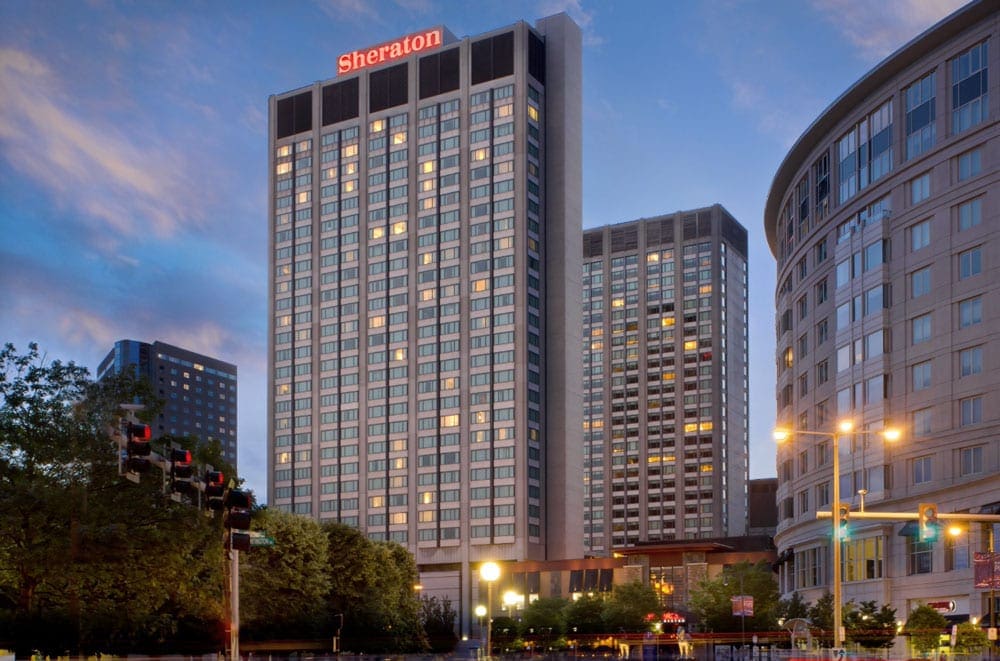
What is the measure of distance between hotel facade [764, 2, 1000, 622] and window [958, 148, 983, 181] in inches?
3.6

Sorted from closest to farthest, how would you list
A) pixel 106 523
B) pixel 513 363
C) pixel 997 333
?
1. pixel 106 523
2. pixel 997 333
3. pixel 513 363

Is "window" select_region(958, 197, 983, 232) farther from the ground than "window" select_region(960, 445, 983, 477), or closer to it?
farther from the ground

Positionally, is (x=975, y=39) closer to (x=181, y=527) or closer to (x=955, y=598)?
(x=955, y=598)

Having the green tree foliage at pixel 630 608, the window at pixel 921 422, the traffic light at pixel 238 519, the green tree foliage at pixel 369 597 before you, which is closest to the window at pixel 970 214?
the window at pixel 921 422

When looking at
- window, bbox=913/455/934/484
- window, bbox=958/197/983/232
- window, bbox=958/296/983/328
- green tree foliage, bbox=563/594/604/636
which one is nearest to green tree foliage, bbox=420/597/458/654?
green tree foliage, bbox=563/594/604/636

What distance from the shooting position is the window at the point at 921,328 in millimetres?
79938

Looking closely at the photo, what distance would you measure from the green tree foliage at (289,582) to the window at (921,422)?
4968 cm

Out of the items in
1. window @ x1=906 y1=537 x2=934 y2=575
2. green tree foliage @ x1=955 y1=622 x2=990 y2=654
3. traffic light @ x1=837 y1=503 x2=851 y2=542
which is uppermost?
traffic light @ x1=837 y1=503 x2=851 y2=542

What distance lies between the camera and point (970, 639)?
5319 centimetres

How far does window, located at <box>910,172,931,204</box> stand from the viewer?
81.1m

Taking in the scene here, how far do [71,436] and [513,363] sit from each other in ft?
463

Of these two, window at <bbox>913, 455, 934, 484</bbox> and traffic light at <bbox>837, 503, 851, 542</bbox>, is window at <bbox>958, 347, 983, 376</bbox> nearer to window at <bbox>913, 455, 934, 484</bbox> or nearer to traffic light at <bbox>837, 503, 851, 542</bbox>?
window at <bbox>913, 455, 934, 484</bbox>

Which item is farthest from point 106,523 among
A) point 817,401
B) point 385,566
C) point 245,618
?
point 385,566

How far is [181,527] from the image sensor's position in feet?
198
